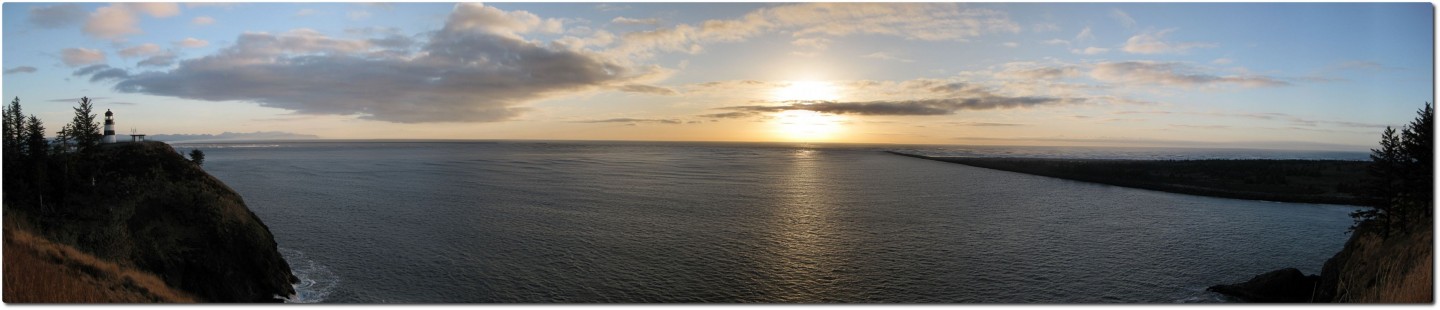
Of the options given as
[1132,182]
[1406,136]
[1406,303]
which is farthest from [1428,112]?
[1132,182]

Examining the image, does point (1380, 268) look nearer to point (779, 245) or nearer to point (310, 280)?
point (779, 245)

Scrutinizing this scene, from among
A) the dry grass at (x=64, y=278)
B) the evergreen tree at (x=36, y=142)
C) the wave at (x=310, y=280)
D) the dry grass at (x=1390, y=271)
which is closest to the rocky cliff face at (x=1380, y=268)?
the dry grass at (x=1390, y=271)

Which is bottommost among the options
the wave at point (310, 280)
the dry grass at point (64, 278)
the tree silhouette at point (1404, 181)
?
the wave at point (310, 280)

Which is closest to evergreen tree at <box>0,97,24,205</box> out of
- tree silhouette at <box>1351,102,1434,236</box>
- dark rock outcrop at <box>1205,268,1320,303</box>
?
dark rock outcrop at <box>1205,268,1320,303</box>

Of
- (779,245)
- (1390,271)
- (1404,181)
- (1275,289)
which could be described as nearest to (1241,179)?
(1404,181)

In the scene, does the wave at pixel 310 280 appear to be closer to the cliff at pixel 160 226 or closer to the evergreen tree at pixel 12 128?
the cliff at pixel 160 226
